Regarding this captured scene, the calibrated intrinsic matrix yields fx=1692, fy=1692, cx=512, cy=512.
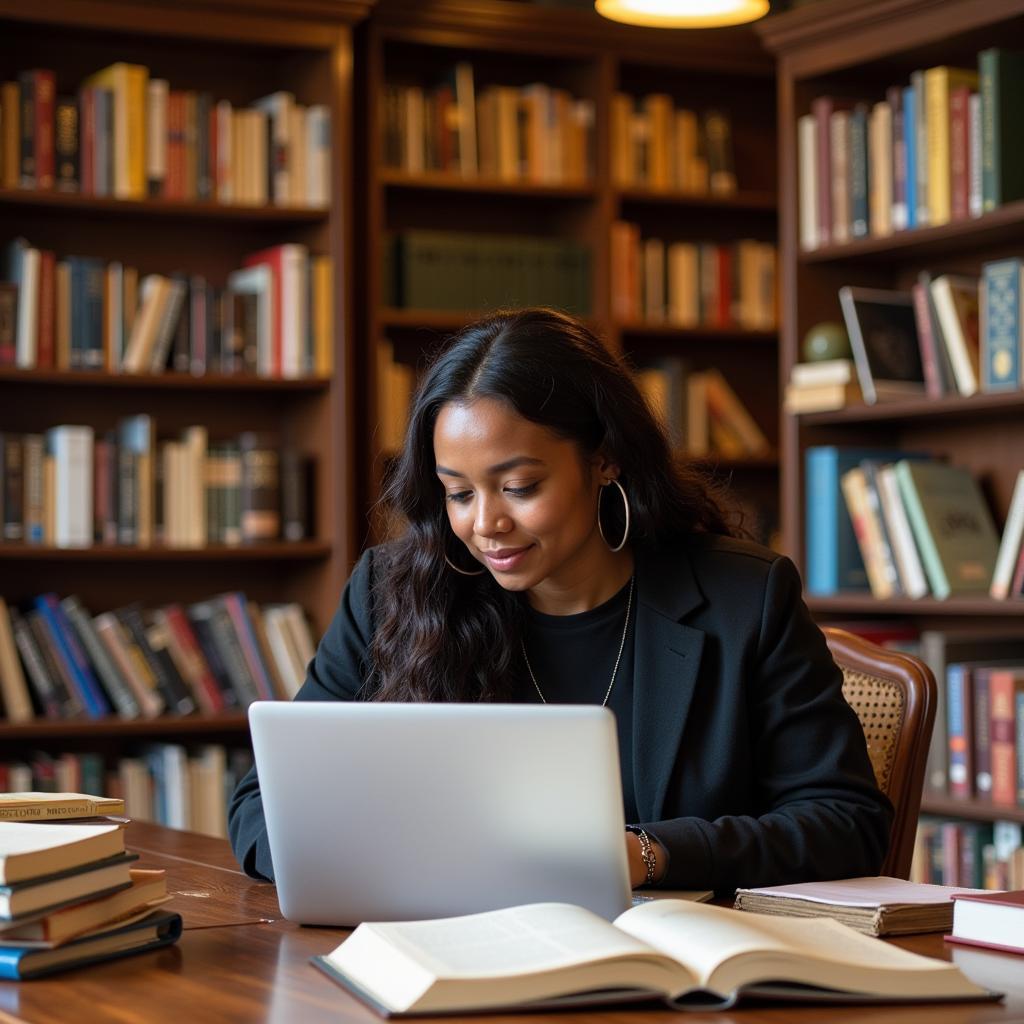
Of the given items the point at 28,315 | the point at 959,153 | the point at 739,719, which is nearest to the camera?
the point at 739,719

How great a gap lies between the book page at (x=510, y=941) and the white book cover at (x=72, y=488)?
251 cm

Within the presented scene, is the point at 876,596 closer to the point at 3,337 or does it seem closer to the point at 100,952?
the point at 3,337

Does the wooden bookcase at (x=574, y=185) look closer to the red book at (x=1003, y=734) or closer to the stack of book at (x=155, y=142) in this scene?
the stack of book at (x=155, y=142)

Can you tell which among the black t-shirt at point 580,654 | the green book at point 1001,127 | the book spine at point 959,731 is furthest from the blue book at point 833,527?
the black t-shirt at point 580,654

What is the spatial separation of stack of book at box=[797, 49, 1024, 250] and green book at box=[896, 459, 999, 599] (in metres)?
0.51

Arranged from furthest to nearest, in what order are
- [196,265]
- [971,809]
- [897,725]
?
[196,265] < [971,809] < [897,725]

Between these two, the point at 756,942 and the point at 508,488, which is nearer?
the point at 756,942

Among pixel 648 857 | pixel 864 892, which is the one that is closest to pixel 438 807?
pixel 648 857

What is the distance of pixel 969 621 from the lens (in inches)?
140

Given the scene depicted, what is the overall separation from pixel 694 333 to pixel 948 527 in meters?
1.20

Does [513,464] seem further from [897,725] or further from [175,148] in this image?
[175,148]

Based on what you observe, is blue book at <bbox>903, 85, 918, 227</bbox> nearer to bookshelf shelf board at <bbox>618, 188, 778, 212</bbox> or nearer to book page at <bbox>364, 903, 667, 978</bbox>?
bookshelf shelf board at <bbox>618, 188, 778, 212</bbox>

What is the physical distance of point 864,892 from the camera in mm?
1548

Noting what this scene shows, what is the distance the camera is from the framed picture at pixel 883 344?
3.49 metres
